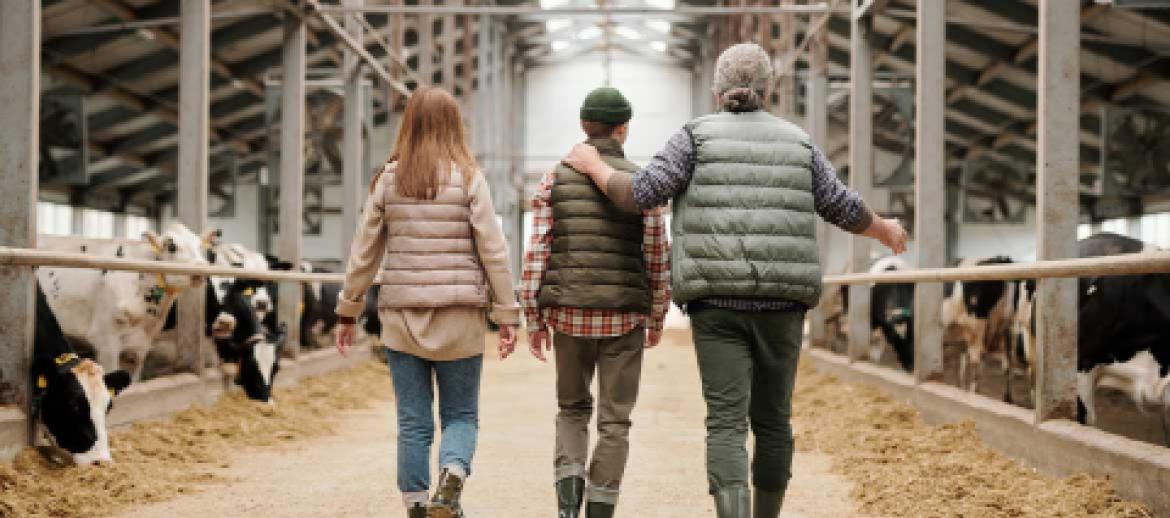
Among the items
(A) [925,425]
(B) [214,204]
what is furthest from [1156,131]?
(B) [214,204]

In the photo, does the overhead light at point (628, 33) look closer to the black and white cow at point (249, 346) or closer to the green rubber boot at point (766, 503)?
the black and white cow at point (249, 346)

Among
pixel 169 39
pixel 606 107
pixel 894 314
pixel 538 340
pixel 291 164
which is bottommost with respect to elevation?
pixel 894 314

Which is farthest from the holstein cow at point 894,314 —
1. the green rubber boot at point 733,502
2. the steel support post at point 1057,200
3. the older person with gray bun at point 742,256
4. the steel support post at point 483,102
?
the steel support post at point 483,102

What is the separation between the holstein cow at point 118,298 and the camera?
8172mm

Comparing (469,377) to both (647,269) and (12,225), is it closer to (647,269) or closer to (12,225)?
(647,269)

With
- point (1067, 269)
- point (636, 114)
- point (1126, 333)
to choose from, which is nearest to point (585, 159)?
point (1067, 269)

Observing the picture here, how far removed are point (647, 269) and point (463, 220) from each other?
64 centimetres

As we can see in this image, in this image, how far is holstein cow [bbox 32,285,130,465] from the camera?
5605mm

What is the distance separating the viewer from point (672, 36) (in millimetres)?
33781

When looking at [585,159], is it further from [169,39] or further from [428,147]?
[169,39]

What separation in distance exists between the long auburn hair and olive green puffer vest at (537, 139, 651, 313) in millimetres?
347

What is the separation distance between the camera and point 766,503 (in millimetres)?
3873

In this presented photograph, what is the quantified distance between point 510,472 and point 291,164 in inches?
220

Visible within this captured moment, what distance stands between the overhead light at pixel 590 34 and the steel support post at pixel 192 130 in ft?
91.0
